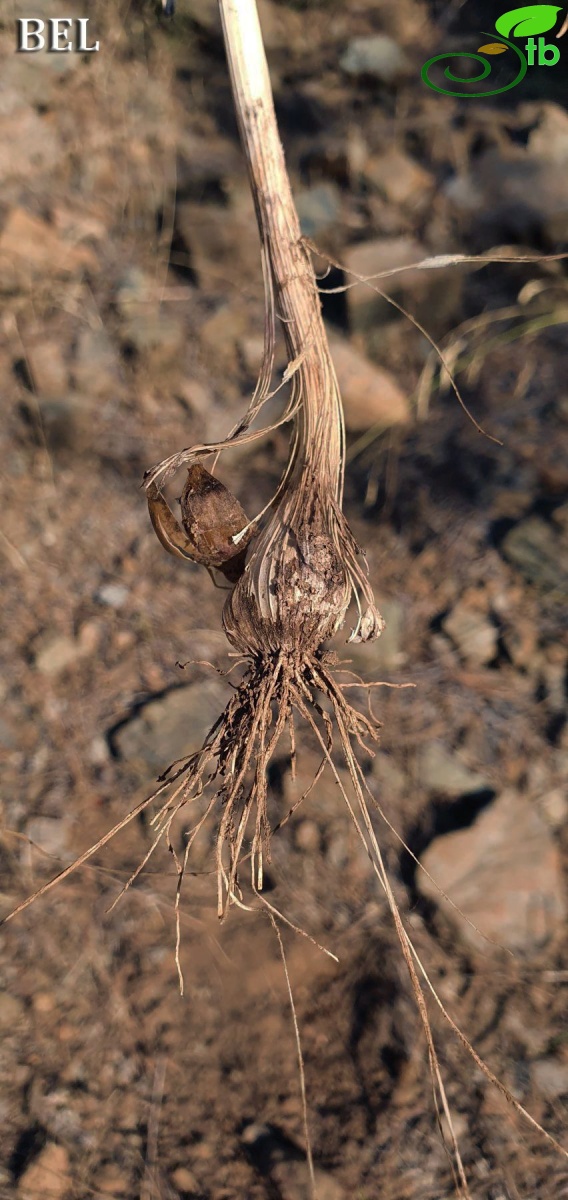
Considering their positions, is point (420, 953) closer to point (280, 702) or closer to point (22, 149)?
point (280, 702)

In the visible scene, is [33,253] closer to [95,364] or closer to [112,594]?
[95,364]

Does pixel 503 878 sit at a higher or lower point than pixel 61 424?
lower

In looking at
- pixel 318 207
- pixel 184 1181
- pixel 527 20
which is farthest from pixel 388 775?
pixel 527 20

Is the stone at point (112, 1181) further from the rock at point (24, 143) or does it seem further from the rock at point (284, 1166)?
the rock at point (24, 143)

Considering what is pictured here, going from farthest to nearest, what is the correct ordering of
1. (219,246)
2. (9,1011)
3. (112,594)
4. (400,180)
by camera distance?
(400,180)
(219,246)
(112,594)
(9,1011)

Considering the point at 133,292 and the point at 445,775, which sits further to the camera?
the point at 133,292

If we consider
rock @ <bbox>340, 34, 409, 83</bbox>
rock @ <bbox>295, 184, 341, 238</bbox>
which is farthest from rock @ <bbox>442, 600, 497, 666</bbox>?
rock @ <bbox>340, 34, 409, 83</bbox>

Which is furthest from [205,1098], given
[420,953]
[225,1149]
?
[420,953]

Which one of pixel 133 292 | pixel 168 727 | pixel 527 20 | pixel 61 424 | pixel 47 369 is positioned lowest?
pixel 168 727
